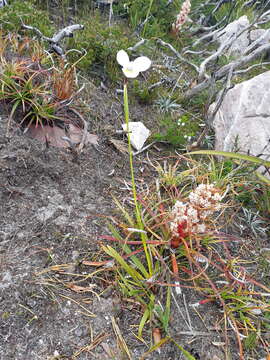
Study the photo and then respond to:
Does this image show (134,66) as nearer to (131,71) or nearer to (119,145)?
(131,71)

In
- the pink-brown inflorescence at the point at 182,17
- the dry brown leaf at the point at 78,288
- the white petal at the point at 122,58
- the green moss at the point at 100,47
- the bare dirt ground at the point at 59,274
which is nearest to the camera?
the bare dirt ground at the point at 59,274

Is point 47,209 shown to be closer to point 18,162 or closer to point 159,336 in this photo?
point 18,162

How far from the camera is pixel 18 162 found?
87.0 inches

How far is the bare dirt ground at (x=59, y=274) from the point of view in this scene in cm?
163

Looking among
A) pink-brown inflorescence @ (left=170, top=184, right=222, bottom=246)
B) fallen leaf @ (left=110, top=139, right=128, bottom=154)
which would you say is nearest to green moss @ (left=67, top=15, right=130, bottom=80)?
fallen leaf @ (left=110, top=139, right=128, bottom=154)

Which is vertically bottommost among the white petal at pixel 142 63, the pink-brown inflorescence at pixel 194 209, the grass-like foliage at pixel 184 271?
the grass-like foliage at pixel 184 271

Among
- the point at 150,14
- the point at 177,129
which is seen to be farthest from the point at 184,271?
the point at 150,14

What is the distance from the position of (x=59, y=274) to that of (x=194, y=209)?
0.82 meters

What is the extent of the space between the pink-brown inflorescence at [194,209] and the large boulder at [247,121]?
0.98 metres

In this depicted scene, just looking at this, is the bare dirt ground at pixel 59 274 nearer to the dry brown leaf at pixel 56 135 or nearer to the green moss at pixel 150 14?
the dry brown leaf at pixel 56 135

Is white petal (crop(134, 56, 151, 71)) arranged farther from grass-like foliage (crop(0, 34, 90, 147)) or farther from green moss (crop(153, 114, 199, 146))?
green moss (crop(153, 114, 199, 146))

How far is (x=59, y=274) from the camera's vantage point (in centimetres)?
184

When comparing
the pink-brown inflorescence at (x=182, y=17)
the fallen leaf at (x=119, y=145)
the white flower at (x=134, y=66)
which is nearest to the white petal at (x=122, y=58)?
the white flower at (x=134, y=66)

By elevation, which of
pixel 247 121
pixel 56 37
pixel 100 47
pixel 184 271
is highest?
pixel 56 37
